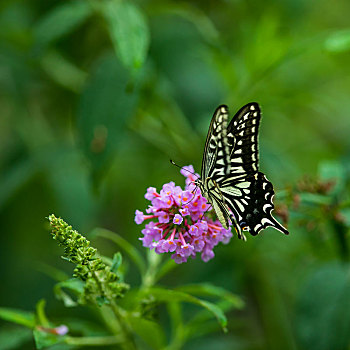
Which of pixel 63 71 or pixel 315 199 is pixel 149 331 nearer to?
pixel 315 199

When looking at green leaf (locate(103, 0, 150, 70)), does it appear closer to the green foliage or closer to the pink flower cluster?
the pink flower cluster

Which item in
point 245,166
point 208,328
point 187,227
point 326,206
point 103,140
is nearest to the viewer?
point 187,227

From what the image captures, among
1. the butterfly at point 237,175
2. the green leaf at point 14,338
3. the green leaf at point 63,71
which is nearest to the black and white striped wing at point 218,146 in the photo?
the butterfly at point 237,175

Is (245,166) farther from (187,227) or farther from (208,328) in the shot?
(208,328)

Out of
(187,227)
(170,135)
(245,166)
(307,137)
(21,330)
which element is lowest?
(21,330)

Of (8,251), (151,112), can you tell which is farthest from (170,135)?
(8,251)

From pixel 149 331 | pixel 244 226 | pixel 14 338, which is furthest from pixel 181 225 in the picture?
pixel 14 338

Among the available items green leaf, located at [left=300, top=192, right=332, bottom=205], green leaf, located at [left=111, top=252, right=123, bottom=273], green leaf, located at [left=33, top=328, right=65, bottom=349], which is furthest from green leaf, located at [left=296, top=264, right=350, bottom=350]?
green leaf, located at [left=33, top=328, right=65, bottom=349]
